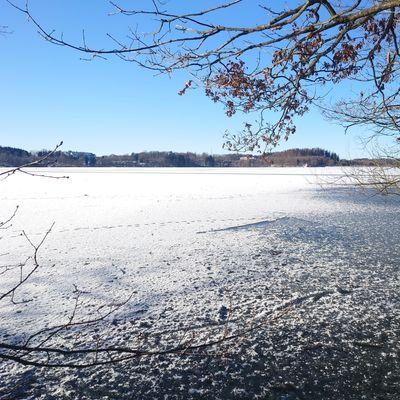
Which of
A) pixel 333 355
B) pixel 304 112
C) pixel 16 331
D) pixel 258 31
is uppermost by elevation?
pixel 258 31

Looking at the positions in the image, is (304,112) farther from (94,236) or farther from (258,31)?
(94,236)

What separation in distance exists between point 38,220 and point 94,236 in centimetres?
390

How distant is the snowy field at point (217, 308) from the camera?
10.9 feet

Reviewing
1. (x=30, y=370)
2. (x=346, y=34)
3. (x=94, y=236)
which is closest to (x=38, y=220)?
(x=94, y=236)

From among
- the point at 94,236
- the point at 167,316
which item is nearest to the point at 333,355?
the point at 167,316

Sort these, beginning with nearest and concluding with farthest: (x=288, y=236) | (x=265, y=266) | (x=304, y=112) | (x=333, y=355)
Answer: (x=333, y=355) < (x=304, y=112) < (x=265, y=266) < (x=288, y=236)

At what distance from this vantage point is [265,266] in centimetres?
680

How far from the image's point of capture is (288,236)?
30.7 feet

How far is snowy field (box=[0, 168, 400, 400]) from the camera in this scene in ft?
10.9

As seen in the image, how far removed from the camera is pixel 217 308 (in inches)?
194

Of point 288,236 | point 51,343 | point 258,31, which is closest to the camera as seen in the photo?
point 258,31

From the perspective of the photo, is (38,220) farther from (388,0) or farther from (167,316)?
(388,0)

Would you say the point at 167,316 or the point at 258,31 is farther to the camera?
the point at 167,316

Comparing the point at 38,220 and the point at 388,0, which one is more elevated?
the point at 388,0
